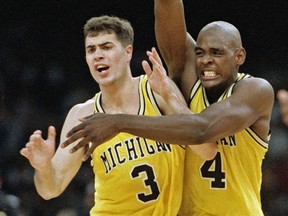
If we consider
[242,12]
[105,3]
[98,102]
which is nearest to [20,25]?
[105,3]

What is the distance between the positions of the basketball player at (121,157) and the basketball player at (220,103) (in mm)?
128

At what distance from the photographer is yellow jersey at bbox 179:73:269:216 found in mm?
3939

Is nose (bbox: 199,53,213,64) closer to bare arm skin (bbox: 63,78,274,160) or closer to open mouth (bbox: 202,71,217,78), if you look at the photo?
open mouth (bbox: 202,71,217,78)

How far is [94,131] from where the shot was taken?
126 inches

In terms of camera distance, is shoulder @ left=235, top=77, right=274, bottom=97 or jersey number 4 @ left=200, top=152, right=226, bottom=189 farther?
jersey number 4 @ left=200, top=152, right=226, bottom=189

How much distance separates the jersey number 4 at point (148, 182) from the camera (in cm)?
403

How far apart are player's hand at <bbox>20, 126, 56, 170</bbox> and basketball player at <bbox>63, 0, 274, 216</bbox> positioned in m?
0.65

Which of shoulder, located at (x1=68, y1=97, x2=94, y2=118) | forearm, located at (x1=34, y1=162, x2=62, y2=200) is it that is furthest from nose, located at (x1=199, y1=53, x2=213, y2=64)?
forearm, located at (x1=34, y1=162, x2=62, y2=200)

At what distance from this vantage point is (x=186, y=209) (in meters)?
4.09

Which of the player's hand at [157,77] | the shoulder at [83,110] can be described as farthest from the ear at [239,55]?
the shoulder at [83,110]

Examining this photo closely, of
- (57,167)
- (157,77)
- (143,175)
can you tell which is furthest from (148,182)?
(157,77)

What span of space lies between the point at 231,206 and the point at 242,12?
526 centimetres

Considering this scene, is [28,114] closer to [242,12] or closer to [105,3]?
[105,3]

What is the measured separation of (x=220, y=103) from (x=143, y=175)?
2.35 ft
